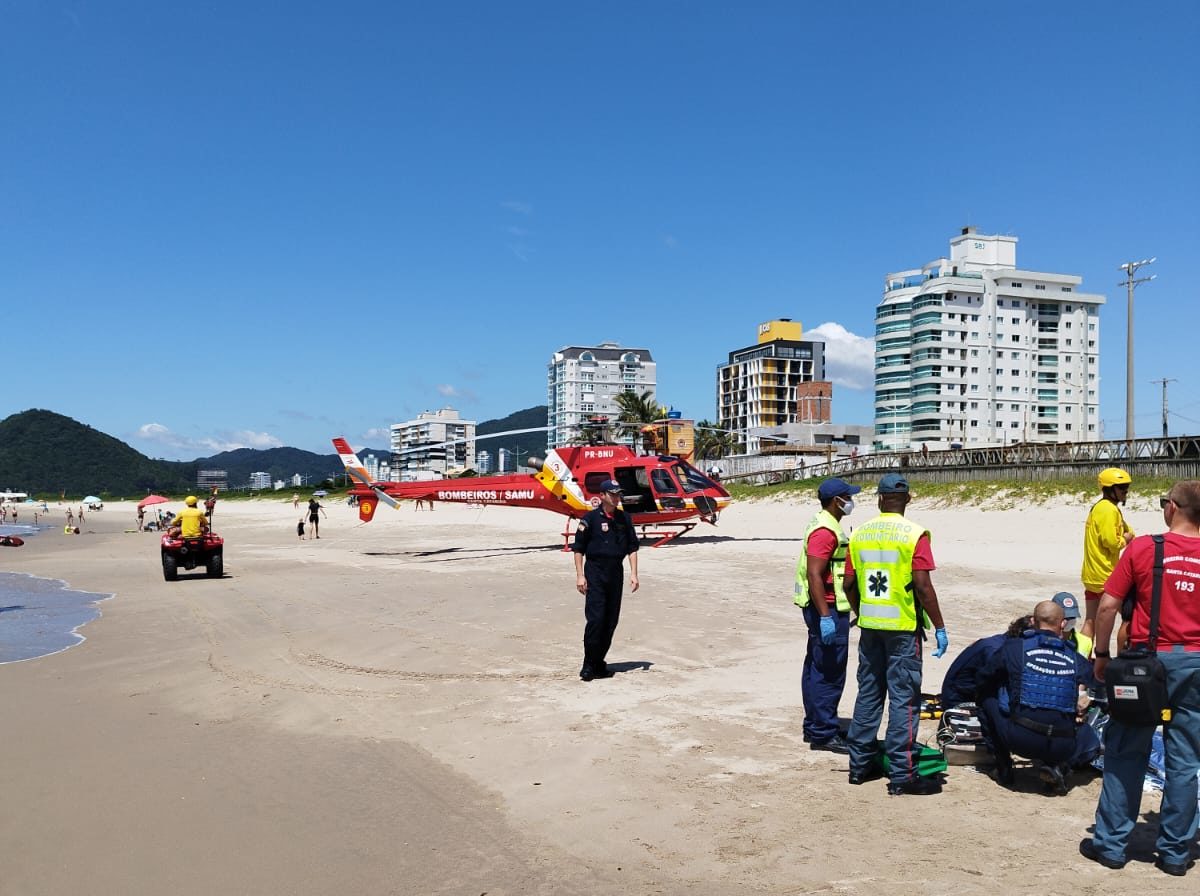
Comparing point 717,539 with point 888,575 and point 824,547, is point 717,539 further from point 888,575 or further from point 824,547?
point 888,575

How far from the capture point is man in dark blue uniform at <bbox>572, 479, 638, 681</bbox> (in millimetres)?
7953

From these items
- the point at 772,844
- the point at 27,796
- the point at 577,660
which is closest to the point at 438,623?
the point at 577,660

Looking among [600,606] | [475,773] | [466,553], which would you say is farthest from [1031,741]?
[466,553]

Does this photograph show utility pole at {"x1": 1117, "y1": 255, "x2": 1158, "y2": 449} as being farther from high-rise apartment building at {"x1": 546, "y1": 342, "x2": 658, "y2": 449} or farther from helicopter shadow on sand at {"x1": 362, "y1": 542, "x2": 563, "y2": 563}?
high-rise apartment building at {"x1": 546, "y1": 342, "x2": 658, "y2": 449}

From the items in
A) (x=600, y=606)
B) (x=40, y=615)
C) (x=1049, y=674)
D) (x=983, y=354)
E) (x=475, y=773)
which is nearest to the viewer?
(x=1049, y=674)

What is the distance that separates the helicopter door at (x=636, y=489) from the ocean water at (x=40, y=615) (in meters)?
11.4

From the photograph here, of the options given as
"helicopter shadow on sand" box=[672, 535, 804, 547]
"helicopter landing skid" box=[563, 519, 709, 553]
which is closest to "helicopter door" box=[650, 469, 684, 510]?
"helicopter landing skid" box=[563, 519, 709, 553]

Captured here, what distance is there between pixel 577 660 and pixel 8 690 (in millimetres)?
5429

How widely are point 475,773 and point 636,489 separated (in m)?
15.9

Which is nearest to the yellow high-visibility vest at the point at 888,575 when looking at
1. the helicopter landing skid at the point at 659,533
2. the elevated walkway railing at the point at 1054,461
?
the helicopter landing skid at the point at 659,533

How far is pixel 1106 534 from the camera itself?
22.0 feet

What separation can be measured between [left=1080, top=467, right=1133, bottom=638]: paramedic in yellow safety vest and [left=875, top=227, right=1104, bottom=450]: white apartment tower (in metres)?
88.6

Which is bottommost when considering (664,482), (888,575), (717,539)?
(717,539)

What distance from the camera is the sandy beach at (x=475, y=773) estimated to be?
411 centimetres
